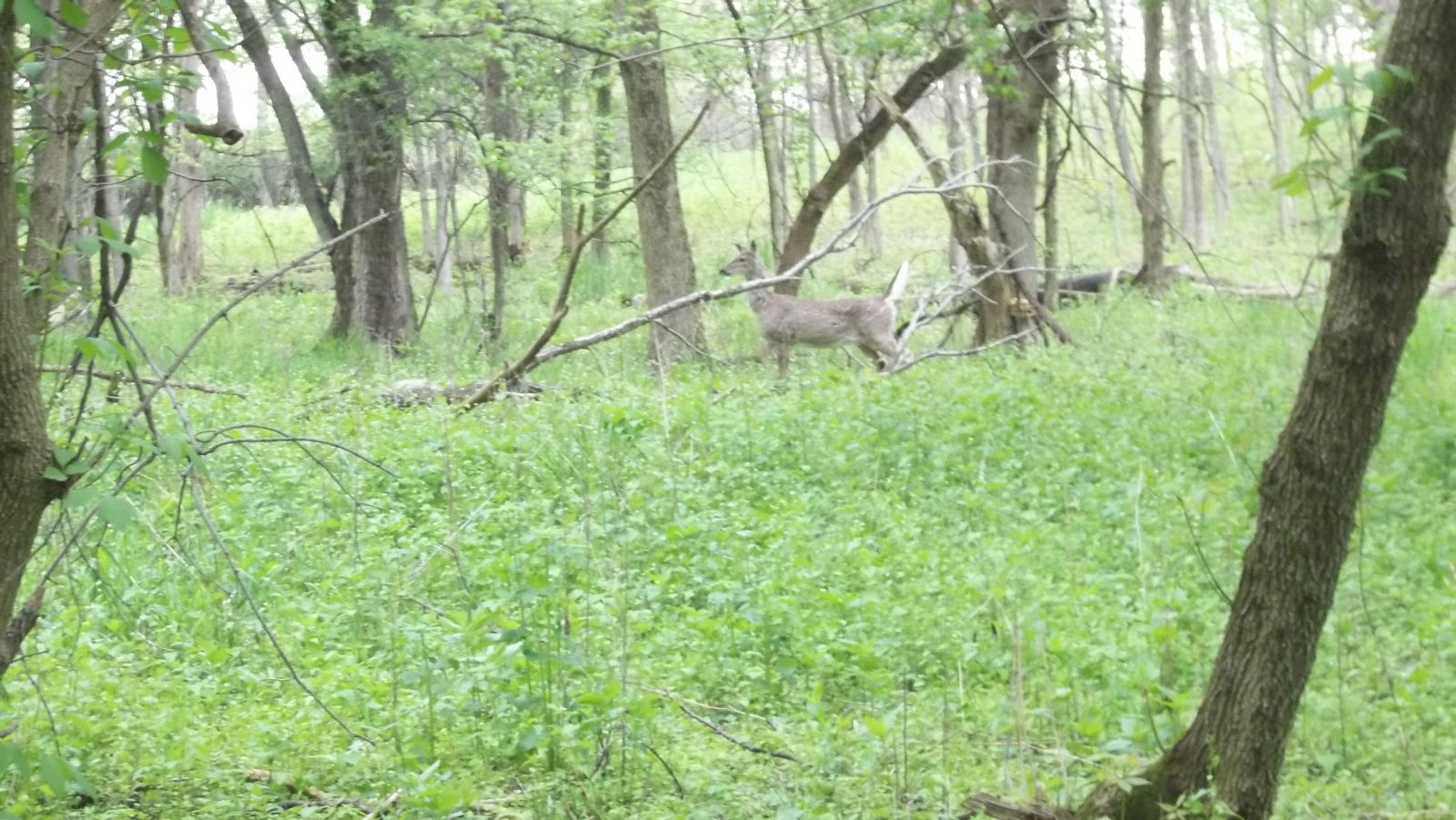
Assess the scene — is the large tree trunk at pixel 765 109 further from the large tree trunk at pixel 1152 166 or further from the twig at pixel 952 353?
the large tree trunk at pixel 1152 166

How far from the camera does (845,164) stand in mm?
15242

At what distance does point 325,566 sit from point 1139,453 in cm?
476

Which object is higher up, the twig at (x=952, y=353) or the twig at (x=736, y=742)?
the twig at (x=952, y=353)

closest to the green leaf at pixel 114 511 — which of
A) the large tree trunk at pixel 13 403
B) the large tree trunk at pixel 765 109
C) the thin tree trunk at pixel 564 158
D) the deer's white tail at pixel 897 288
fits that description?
the large tree trunk at pixel 13 403

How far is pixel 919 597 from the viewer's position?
6.27 m

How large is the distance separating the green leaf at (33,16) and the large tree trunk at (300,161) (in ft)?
38.4

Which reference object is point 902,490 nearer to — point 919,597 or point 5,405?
point 919,597

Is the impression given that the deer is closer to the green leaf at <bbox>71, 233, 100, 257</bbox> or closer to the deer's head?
the deer's head

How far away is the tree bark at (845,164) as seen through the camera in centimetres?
1484

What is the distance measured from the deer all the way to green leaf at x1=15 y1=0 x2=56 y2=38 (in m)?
11.1

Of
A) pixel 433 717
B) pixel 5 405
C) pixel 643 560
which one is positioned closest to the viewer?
pixel 5 405

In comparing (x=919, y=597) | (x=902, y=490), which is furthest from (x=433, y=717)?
(x=902, y=490)

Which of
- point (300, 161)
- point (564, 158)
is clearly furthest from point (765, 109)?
point (300, 161)

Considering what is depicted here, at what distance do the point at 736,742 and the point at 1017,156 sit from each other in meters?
9.54
